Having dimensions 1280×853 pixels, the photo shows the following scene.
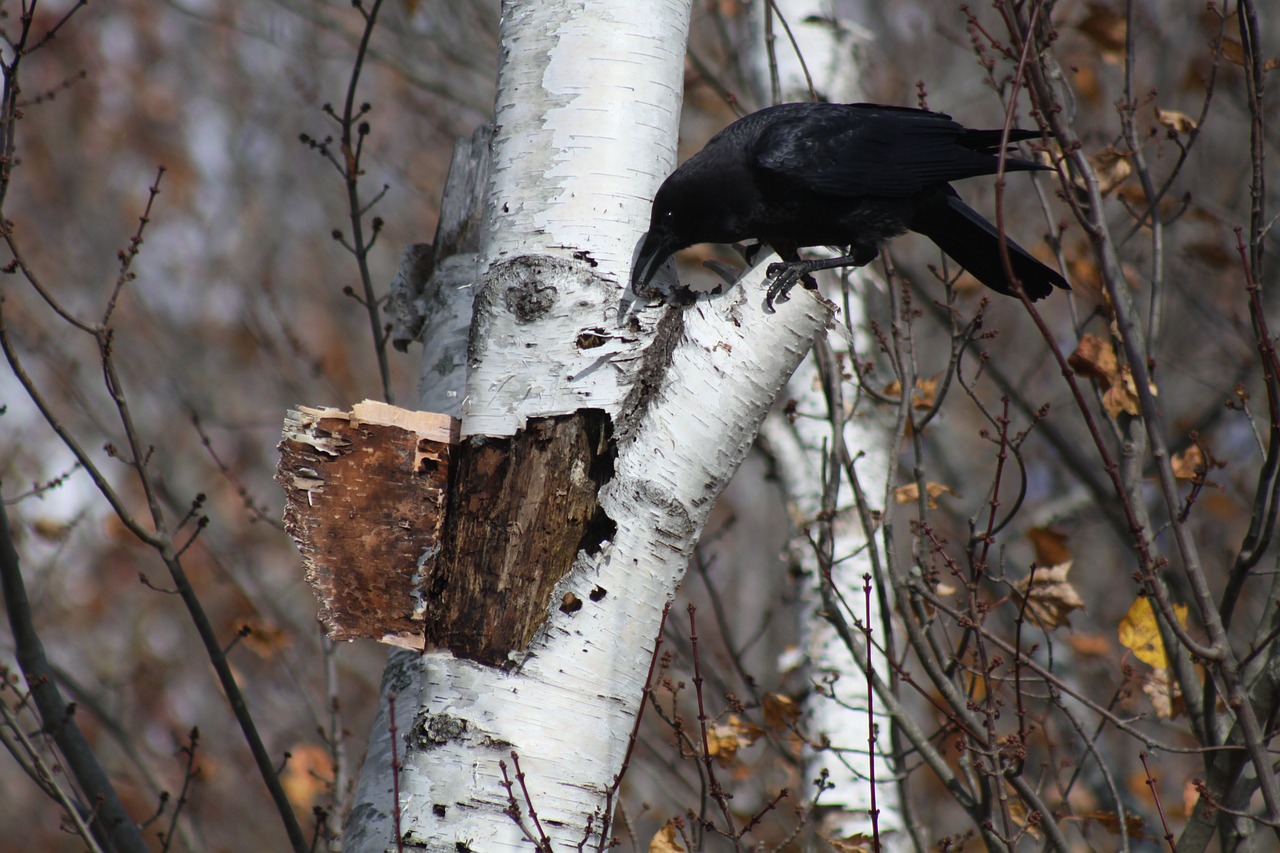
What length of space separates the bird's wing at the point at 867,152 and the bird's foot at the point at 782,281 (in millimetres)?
727

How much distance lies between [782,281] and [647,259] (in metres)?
0.29

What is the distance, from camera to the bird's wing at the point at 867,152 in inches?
114

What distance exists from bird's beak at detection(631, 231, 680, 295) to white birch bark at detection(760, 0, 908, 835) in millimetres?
934

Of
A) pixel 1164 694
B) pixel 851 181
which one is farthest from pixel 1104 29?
pixel 1164 694

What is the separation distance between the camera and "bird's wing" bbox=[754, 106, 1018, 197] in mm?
2898

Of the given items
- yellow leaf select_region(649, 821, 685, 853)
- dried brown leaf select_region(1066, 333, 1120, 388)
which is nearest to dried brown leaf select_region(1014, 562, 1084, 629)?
dried brown leaf select_region(1066, 333, 1120, 388)

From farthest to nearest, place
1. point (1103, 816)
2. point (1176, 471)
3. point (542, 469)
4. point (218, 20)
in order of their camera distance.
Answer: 1. point (218, 20)
2. point (1176, 471)
3. point (1103, 816)
4. point (542, 469)

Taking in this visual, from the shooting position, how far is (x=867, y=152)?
2980mm

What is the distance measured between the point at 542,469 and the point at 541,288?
1.22 ft

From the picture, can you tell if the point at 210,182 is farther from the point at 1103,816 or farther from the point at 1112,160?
the point at 1103,816

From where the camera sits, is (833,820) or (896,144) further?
(833,820)

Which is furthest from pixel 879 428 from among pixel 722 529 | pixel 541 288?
pixel 541 288

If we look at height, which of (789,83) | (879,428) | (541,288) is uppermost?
(789,83)

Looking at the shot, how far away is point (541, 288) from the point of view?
2.04 meters
